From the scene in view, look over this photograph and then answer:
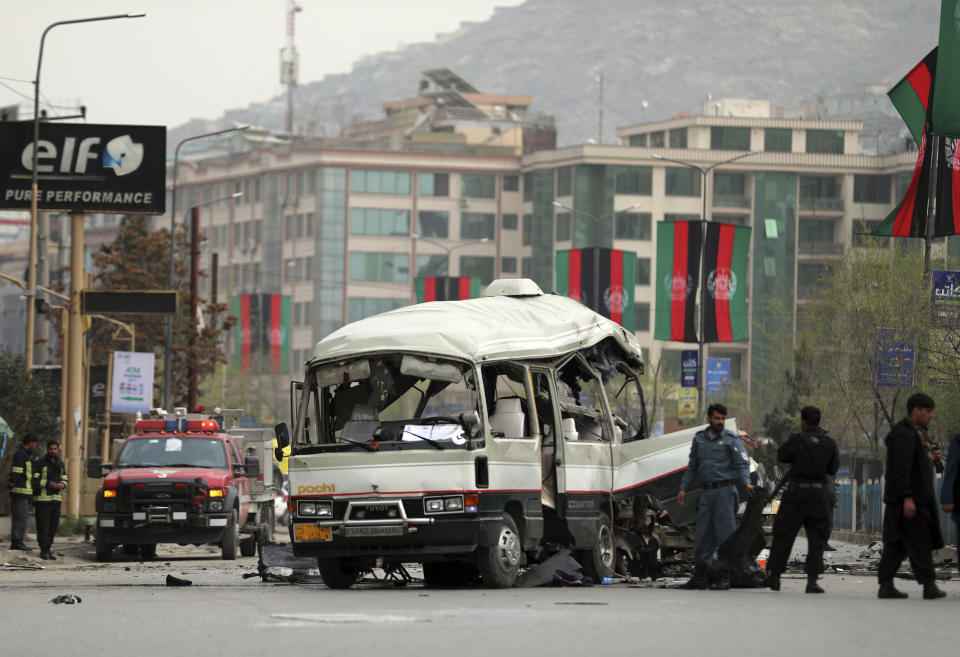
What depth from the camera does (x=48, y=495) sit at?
30.2 meters

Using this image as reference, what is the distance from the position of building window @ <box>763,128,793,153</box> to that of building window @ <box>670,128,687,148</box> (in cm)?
569

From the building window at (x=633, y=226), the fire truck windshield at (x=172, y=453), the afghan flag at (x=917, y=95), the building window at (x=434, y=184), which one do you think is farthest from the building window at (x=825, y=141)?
the fire truck windshield at (x=172, y=453)

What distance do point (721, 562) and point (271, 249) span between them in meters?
134

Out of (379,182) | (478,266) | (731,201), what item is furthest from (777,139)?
(379,182)

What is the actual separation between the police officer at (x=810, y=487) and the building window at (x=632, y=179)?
11699 centimetres

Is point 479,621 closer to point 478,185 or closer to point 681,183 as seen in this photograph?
point 681,183

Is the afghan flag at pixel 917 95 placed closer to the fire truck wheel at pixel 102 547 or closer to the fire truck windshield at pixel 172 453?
the fire truck windshield at pixel 172 453

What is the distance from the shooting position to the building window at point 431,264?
14488 centimetres

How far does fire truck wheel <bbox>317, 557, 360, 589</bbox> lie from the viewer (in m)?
20.2

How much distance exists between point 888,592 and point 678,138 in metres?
122

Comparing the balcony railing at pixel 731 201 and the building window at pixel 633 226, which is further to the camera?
the building window at pixel 633 226

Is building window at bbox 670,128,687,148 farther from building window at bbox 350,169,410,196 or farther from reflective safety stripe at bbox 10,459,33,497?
reflective safety stripe at bbox 10,459,33,497

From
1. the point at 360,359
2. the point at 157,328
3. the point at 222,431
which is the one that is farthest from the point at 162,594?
the point at 157,328

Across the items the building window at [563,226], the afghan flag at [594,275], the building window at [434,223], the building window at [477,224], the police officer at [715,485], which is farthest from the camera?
the building window at [477,224]
